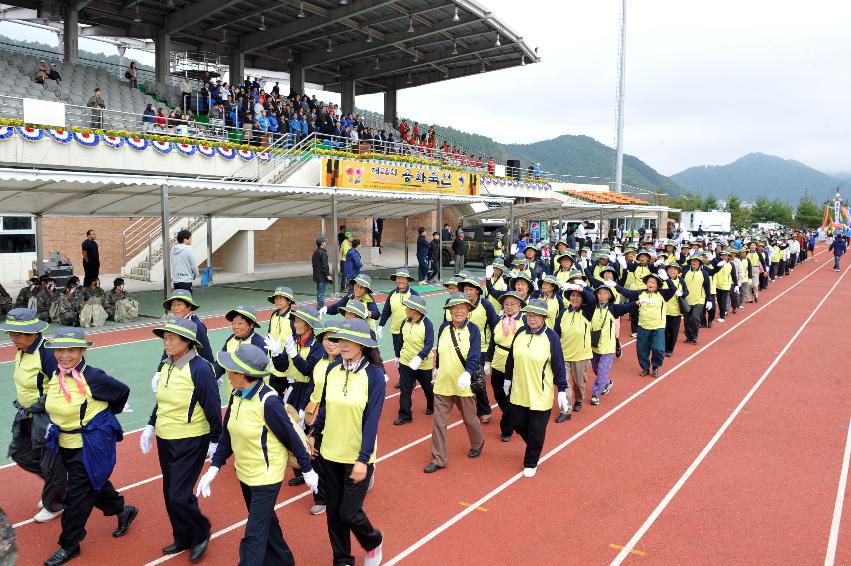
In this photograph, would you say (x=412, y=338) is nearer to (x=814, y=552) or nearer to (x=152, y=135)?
(x=814, y=552)

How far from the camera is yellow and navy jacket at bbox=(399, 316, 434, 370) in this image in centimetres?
713

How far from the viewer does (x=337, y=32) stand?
35.2 meters

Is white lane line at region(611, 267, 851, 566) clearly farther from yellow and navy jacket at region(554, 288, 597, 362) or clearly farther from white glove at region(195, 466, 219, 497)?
white glove at region(195, 466, 219, 497)

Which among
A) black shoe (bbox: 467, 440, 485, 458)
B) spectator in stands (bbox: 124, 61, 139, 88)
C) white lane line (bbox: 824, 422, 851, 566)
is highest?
spectator in stands (bbox: 124, 61, 139, 88)

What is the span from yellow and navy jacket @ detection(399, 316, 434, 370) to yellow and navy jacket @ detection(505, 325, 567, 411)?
42.1 inches

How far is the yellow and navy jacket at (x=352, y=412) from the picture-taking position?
4.34 meters

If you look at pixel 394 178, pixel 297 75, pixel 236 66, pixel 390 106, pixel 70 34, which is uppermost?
pixel 297 75

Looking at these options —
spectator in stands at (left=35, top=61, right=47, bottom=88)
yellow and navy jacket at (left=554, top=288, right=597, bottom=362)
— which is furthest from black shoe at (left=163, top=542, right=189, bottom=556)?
spectator in stands at (left=35, top=61, right=47, bottom=88)

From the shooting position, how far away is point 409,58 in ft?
132

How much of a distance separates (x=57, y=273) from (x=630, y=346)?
1315 cm

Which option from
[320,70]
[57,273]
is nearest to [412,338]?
[57,273]

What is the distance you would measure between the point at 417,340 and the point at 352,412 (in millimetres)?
2968

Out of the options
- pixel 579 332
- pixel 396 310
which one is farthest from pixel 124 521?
pixel 579 332

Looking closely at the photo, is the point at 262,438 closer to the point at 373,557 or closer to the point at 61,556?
the point at 373,557
